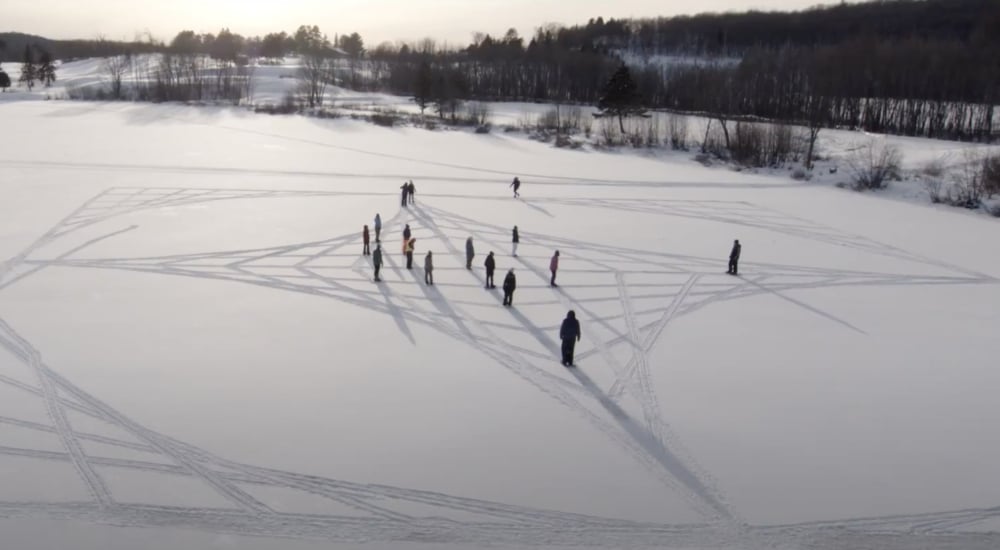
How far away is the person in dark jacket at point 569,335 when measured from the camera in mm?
10234

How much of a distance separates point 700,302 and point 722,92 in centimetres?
4721

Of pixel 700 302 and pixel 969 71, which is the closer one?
pixel 700 302

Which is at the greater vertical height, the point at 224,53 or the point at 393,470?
the point at 224,53

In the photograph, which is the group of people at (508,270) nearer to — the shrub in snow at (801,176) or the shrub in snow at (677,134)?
the shrub in snow at (801,176)

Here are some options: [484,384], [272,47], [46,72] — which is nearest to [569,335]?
[484,384]

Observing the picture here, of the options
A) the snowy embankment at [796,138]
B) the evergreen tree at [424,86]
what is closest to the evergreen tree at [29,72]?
the snowy embankment at [796,138]

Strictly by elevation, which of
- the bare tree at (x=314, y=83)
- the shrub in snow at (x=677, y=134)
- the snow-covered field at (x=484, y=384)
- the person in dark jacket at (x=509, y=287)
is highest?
the bare tree at (x=314, y=83)

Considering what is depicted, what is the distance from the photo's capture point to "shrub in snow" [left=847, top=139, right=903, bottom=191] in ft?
102

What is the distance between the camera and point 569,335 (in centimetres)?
1031

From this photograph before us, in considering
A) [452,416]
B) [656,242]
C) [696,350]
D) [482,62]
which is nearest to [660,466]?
[452,416]

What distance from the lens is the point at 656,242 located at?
18797 millimetres

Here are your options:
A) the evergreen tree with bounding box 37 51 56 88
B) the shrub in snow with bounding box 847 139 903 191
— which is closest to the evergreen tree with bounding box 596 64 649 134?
the shrub in snow with bounding box 847 139 903 191

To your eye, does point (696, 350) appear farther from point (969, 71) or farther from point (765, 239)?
point (969, 71)

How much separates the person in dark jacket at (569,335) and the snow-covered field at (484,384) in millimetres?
307
